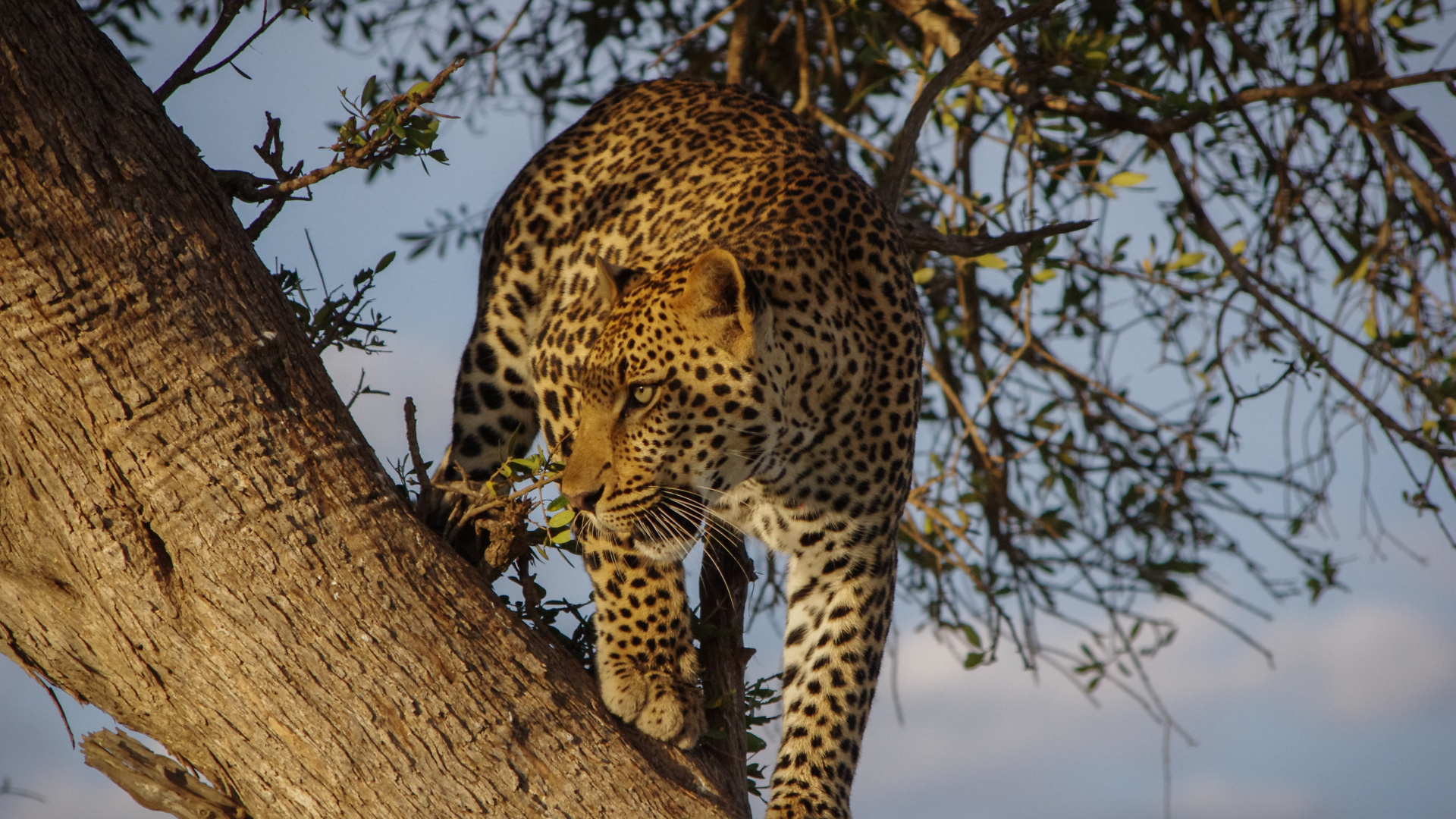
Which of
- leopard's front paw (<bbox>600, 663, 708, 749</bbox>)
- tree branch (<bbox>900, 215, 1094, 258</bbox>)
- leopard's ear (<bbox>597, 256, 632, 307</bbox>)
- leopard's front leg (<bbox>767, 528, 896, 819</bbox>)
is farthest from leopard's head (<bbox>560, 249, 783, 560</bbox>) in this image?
tree branch (<bbox>900, 215, 1094, 258</bbox>)

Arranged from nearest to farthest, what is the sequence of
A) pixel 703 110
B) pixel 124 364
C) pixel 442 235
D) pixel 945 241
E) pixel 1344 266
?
pixel 124 364
pixel 945 241
pixel 703 110
pixel 1344 266
pixel 442 235

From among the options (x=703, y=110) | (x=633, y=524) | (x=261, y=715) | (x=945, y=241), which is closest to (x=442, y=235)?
(x=703, y=110)

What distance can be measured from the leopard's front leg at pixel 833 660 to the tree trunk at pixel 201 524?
102 cm

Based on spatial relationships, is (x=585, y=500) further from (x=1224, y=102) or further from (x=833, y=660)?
(x=1224, y=102)

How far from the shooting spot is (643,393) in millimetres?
3590

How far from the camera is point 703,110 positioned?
4992mm

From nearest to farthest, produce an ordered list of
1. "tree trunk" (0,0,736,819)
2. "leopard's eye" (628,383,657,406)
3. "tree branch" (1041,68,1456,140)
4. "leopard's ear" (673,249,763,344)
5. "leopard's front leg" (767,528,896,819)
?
"tree trunk" (0,0,736,819), "leopard's ear" (673,249,763,344), "leopard's eye" (628,383,657,406), "leopard's front leg" (767,528,896,819), "tree branch" (1041,68,1456,140)

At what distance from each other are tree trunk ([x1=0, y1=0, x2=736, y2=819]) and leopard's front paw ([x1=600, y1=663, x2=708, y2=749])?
45cm

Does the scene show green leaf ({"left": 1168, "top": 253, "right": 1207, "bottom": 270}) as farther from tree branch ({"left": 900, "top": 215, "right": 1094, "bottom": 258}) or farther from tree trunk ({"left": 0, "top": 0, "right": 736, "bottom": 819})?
tree trunk ({"left": 0, "top": 0, "right": 736, "bottom": 819})

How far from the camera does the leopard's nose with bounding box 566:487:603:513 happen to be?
11.5 feet

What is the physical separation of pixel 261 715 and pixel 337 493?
21.1 inches

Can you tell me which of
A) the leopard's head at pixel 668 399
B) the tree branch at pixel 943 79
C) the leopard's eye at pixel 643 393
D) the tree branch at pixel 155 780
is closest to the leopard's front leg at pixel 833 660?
the leopard's head at pixel 668 399

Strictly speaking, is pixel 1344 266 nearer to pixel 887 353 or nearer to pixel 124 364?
pixel 887 353

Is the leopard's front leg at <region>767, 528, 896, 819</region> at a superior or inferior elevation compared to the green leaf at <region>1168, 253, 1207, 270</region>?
inferior
